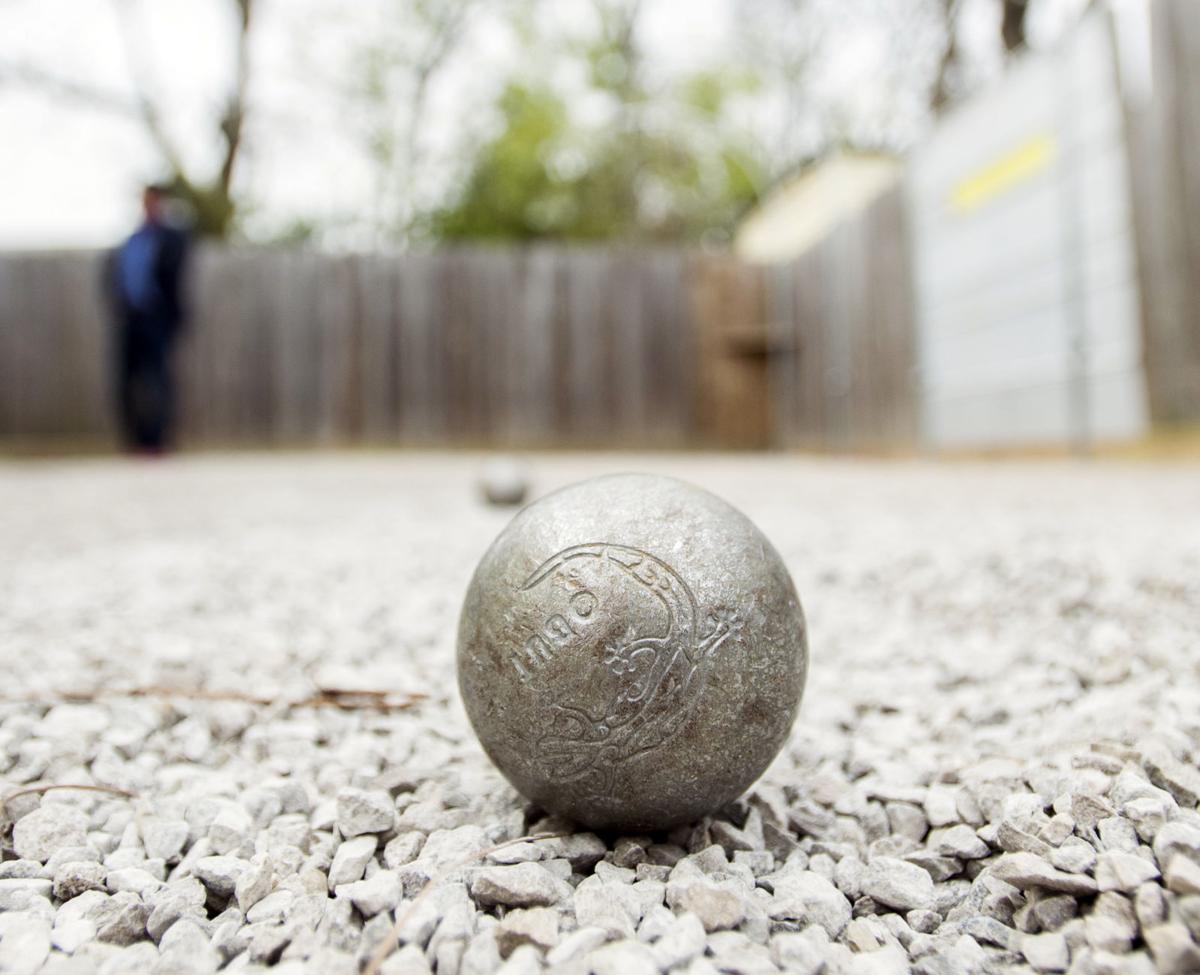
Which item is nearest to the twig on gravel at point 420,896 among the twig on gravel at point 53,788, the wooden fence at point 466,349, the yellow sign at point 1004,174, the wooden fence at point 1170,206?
the twig on gravel at point 53,788

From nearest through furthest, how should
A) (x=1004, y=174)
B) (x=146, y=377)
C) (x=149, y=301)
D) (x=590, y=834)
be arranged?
(x=590, y=834)
(x=1004, y=174)
(x=149, y=301)
(x=146, y=377)

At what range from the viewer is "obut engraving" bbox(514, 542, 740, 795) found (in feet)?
4.86

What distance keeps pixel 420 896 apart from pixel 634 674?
0.47 meters

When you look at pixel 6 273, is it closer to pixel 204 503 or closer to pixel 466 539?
pixel 204 503

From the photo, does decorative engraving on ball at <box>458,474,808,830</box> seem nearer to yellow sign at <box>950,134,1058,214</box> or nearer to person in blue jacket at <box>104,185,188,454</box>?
yellow sign at <box>950,134,1058,214</box>

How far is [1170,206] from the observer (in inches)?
247

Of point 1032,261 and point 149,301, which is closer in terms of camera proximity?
point 1032,261

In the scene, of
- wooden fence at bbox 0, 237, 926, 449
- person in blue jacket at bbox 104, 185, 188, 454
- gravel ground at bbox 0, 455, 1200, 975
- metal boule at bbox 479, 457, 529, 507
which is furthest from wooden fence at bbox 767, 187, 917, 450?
person in blue jacket at bbox 104, 185, 188, 454

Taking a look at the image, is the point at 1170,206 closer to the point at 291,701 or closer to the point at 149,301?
the point at 291,701

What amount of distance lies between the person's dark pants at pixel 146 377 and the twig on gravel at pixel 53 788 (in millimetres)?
8410

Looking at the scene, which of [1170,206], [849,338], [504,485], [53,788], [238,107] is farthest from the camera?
[238,107]

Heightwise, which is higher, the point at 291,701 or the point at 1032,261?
the point at 1032,261

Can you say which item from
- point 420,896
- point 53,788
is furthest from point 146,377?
point 420,896

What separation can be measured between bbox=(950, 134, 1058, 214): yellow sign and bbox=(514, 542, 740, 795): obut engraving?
720cm
